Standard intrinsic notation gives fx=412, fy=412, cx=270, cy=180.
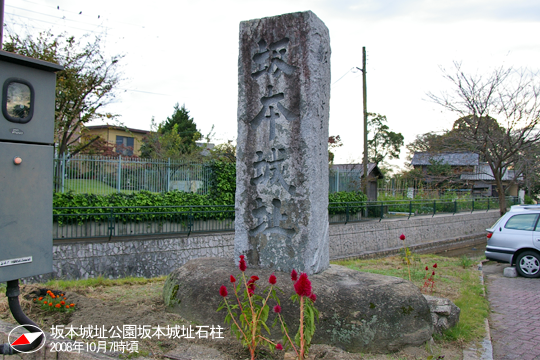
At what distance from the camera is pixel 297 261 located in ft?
16.3

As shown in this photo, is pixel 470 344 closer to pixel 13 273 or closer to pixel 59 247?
pixel 13 273

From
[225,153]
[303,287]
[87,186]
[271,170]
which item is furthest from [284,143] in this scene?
[225,153]

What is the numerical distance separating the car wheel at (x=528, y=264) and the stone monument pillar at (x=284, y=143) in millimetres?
6546

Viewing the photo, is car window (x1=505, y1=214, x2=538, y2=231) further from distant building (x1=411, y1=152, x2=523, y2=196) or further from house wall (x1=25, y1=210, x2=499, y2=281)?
distant building (x1=411, y1=152, x2=523, y2=196)

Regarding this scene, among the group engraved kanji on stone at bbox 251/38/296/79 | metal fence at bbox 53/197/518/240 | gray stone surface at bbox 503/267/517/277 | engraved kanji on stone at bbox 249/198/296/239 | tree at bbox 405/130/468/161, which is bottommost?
gray stone surface at bbox 503/267/517/277

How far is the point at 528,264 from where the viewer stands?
30.8 ft

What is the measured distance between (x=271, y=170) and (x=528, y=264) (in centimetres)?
749

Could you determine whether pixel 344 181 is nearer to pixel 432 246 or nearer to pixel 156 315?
pixel 432 246

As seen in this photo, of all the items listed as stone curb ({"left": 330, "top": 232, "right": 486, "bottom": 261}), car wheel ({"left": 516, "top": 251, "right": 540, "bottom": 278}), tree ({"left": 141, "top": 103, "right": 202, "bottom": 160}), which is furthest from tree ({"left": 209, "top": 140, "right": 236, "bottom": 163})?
car wheel ({"left": 516, "top": 251, "right": 540, "bottom": 278})

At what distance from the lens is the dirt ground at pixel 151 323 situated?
3732mm

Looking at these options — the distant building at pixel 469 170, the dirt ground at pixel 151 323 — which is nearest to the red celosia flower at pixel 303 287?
the dirt ground at pixel 151 323

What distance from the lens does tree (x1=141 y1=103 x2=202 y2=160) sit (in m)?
25.7

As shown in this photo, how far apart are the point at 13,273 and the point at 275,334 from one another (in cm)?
246

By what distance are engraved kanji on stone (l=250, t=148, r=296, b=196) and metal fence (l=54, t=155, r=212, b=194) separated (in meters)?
8.99
